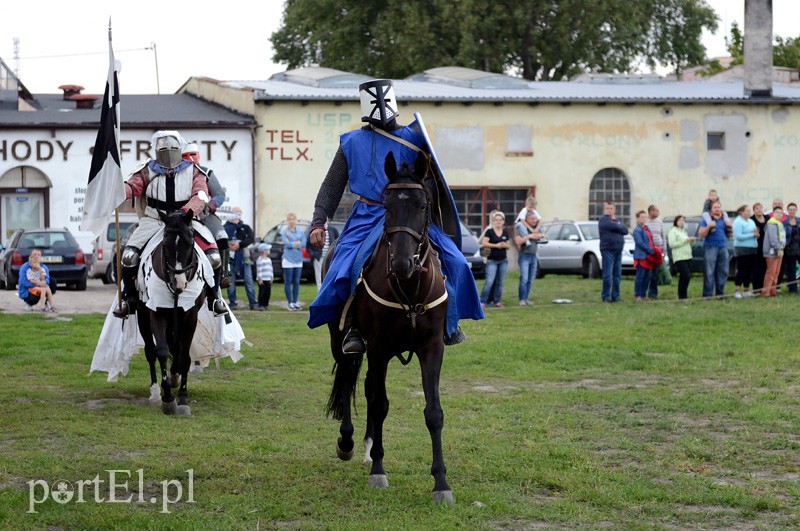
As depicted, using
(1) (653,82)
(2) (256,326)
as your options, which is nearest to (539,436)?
(2) (256,326)

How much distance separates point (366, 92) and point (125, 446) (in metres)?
3.24

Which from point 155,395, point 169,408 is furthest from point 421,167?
point 155,395

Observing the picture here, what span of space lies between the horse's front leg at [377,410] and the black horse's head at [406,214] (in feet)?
2.75

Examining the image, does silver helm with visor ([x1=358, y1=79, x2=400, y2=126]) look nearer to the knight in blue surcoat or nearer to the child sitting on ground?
the knight in blue surcoat

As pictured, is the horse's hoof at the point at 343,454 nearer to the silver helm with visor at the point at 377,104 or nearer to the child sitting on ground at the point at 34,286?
the silver helm with visor at the point at 377,104

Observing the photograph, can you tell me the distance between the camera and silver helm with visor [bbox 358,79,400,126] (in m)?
8.48

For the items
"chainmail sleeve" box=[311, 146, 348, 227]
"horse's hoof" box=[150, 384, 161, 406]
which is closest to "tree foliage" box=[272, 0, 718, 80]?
"horse's hoof" box=[150, 384, 161, 406]

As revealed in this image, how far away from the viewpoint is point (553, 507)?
7219 mm

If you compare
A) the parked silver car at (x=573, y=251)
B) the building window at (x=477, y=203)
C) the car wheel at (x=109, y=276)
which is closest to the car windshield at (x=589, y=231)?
the parked silver car at (x=573, y=251)

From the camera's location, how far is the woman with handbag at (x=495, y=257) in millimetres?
23344

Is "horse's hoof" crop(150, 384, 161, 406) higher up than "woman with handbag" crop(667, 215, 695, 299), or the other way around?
"woman with handbag" crop(667, 215, 695, 299)

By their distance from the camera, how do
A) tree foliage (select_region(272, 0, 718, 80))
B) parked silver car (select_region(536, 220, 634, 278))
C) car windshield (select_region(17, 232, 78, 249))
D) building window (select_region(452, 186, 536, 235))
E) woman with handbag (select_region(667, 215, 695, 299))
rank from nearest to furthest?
1. woman with handbag (select_region(667, 215, 695, 299))
2. car windshield (select_region(17, 232, 78, 249))
3. parked silver car (select_region(536, 220, 634, 278))
4. building window (select_region(452, 186, 536, 235))
5. tree foliage (select_region(272, 0, 718, 80))

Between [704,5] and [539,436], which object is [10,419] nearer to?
[539,436]

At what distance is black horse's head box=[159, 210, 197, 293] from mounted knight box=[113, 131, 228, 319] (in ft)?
0.64
